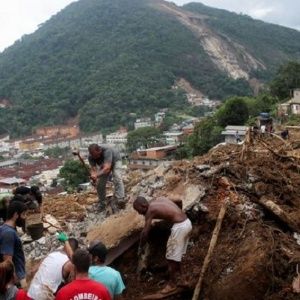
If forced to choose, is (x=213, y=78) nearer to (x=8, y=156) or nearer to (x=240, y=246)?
(x=8, y=156)

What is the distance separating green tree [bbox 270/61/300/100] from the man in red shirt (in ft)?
141

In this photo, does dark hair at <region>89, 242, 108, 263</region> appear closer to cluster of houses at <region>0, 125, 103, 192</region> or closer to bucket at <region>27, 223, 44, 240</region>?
bucket at <region>27, 223, 44, 240</region>

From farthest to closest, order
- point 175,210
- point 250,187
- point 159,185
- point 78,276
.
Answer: point 159,185 → point 250,187 → point 175,210 → point 78,276

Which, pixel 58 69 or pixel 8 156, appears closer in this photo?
pixel 8 156

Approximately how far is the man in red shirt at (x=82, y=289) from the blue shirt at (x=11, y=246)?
1.11 m

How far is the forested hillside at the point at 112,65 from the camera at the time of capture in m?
89.4

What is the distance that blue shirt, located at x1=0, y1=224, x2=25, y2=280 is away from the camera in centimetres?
431

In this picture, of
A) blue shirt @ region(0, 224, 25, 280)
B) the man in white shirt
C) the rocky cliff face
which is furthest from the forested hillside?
the man in white shirt

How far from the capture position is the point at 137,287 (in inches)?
219

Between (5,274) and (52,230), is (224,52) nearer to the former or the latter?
(52,230)

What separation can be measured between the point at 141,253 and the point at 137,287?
0.40 metres

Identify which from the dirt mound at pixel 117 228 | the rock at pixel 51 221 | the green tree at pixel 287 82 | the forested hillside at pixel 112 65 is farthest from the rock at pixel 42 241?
the forested hillside at pixel 112 65

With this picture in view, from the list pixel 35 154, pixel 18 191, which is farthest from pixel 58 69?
pixel 18 191

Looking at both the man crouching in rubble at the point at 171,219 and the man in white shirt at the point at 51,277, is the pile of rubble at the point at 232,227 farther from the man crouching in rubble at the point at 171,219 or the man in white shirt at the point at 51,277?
the man in white shirt at the point at 51,277
